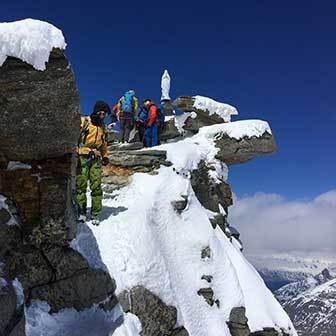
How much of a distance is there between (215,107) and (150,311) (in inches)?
860

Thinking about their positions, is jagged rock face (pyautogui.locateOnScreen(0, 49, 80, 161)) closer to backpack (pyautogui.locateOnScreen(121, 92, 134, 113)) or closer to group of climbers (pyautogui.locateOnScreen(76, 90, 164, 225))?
group of climbers (pyautogui.locateOnScreen(76, 90, 164, 225))

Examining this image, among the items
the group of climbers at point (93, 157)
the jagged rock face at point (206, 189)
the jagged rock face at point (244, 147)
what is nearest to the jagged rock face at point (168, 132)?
the jagged rock face at point (244, 147)

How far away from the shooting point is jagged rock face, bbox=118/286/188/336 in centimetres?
1190

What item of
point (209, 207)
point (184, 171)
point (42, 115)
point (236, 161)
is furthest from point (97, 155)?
point (236, 161)

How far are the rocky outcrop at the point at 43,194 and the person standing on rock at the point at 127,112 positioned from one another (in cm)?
1282

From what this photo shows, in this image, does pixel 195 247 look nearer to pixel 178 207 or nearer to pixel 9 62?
pixel 178 207

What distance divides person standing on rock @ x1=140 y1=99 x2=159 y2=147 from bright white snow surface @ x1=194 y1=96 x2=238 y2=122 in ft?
22.7

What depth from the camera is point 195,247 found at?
16688 mm

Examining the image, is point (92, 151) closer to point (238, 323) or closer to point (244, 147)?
point (238, 323)

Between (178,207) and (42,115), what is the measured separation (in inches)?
375

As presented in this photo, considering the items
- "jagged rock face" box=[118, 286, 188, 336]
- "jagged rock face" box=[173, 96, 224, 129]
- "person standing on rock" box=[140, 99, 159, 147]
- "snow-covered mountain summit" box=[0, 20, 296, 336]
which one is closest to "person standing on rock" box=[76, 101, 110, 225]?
"snow-covered mountain summit" box=[0, 20, 296, 336]

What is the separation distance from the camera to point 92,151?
1331 cm

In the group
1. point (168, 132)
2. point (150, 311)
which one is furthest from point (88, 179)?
point (168, 132)

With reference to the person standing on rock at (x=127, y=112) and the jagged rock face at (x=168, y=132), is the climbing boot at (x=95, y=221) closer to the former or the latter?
the person standing on rock at (x=127, y=112)
